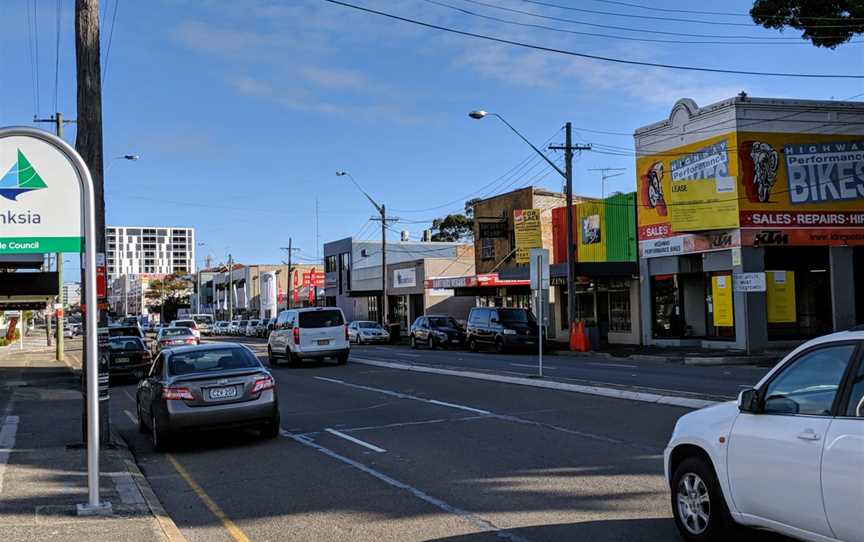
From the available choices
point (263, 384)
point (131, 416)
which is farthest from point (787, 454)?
point (131, 416)

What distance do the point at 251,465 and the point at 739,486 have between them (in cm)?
641

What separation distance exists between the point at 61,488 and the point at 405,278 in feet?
161

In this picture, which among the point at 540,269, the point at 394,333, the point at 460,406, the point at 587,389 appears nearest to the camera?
the point at 460,406

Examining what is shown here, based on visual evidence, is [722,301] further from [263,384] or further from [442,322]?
[263,384]

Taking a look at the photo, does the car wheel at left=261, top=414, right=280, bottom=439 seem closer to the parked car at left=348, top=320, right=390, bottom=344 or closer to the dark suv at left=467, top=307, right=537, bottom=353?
the dark suv at left=467, top=307, right=537, bottom=353

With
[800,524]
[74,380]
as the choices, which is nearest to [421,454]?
[800,524]

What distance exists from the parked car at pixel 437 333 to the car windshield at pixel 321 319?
12.7 metres

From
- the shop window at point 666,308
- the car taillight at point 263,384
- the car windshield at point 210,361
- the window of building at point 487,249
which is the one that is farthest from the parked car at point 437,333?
the car taillight at point 263,384

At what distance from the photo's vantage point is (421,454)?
9.95 meters

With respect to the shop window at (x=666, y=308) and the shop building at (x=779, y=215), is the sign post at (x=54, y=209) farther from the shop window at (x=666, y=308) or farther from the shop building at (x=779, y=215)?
the shop window at (x=666, y=308)

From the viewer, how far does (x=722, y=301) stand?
2847cm

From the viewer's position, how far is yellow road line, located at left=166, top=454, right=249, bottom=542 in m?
6.81

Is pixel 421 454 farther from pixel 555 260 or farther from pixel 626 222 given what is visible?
pixel 555 260

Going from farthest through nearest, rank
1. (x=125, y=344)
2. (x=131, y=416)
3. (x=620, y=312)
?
(x=620, y=312)
(x=125, y=344)
(x=131, y=416)
